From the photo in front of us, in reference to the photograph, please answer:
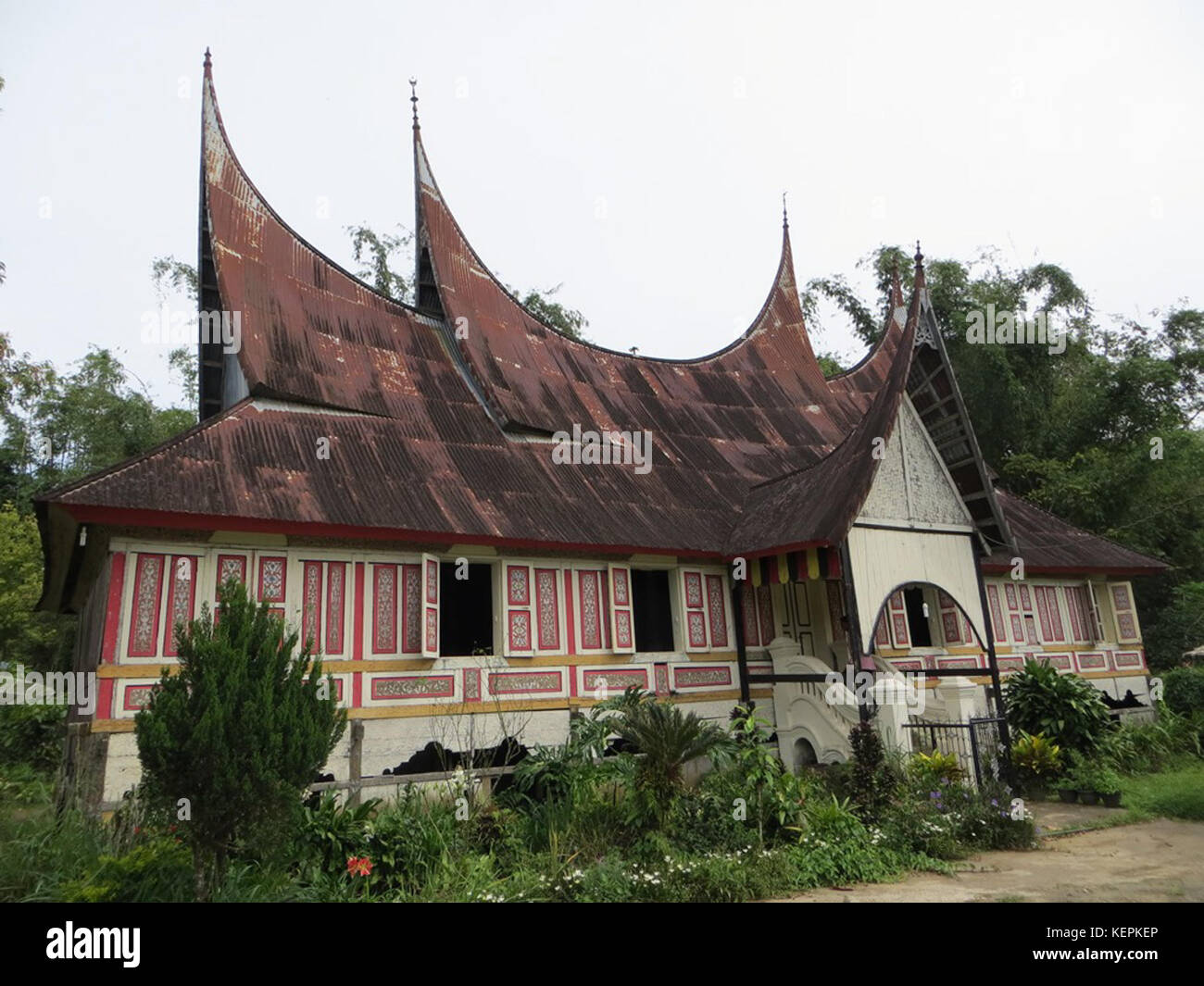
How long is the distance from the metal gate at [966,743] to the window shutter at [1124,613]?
7903mm

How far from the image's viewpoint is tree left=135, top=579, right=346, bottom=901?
5906 millimetres

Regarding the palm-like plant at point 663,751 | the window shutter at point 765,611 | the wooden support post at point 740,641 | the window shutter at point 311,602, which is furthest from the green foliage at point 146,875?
the window shutter at point 765,611

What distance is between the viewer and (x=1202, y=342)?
25797 mm

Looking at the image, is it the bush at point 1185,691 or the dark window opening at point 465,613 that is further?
the bush at point 1185,691

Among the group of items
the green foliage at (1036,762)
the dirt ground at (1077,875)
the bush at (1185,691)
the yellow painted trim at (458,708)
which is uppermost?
the yellow painted trim at (458,708)

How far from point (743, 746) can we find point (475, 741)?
3358 millimetres

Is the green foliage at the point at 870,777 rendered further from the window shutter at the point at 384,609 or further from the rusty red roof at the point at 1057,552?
the rusty red roof at the point at 1057,552

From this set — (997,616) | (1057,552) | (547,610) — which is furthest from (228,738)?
(1057,552)

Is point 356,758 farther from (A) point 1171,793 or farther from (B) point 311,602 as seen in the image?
(A) point 1171,793

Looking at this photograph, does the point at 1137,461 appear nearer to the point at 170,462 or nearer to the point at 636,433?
the point at 636,433

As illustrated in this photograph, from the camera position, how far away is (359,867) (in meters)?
7.21

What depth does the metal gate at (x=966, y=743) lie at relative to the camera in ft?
35.0

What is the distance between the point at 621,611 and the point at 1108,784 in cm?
732
